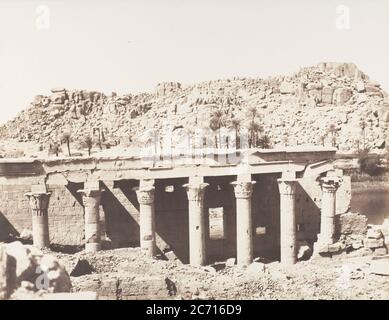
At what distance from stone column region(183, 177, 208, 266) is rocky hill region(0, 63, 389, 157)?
3373 centimetres

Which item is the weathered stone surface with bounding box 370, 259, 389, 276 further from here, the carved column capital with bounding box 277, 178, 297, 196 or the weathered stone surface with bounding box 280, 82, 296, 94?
the weathered stone surface with bounding box 280, 82, 296, 94

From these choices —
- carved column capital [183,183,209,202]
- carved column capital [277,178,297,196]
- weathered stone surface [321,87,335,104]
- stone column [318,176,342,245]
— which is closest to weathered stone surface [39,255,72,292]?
carved column capital [183,183,209,202]

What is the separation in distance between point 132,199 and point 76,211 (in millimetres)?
2770

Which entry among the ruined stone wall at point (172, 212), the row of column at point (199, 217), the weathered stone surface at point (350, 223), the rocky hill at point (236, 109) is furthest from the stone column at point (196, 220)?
the rocky hill at point (236, 109)

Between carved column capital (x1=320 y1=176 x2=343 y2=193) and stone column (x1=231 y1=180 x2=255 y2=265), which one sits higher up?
carved column capital (x1=320 y1=176 x2=343 y2=193)

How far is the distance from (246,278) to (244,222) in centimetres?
325

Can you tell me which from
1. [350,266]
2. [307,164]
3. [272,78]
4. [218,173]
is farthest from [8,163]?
[272,78]

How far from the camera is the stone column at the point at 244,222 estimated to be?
22.1m

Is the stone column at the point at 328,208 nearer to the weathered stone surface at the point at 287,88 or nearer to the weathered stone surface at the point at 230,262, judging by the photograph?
the weathered stone surface at the point at 230,262

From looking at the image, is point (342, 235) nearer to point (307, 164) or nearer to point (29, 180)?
point (307, 164)

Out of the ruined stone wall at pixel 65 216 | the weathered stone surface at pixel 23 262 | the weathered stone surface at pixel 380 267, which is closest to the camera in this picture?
the weathered stone surface at pixel 23 262

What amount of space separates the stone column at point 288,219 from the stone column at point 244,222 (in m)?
1.76

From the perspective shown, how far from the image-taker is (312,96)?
6366 cm

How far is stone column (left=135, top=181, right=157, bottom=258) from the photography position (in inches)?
835
